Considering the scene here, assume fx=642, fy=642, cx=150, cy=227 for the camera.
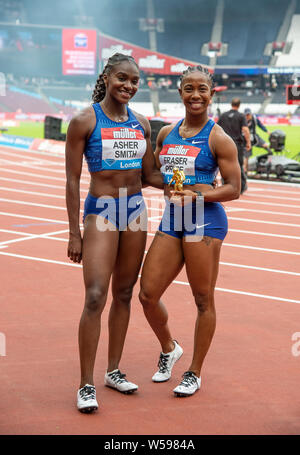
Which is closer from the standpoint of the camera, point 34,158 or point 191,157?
point 191,157

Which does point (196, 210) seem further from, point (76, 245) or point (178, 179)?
point (76, 245)

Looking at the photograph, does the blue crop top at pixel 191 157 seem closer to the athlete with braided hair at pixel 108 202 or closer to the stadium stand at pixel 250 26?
the athlete with braided hair at pixel 108 202

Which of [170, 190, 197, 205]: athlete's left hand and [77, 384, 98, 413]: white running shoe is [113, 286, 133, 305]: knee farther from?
[170, 190, 197, 205]: athlete's left hand

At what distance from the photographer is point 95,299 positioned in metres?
4.03

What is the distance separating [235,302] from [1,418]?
3.27m

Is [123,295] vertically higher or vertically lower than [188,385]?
higher

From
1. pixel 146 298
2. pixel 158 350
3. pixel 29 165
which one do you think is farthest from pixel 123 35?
pixel 146 298

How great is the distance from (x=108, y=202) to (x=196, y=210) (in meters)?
0.59

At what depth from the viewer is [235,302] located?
6570 mm

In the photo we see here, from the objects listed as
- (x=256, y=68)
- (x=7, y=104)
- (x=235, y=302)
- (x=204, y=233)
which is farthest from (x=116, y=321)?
(x=7, y=104)

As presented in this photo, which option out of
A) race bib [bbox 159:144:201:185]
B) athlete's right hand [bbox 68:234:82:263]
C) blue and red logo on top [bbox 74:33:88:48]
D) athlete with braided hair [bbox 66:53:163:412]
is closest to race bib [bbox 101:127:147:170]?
athlete with braided hair [bbox 66:53:163:412]

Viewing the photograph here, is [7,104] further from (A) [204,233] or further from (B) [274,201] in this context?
(A) [204,233]

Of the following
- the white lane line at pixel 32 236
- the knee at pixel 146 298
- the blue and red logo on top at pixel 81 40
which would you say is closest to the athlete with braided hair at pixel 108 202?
the knee at pixel 146 298

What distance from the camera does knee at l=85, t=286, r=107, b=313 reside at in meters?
4.03
